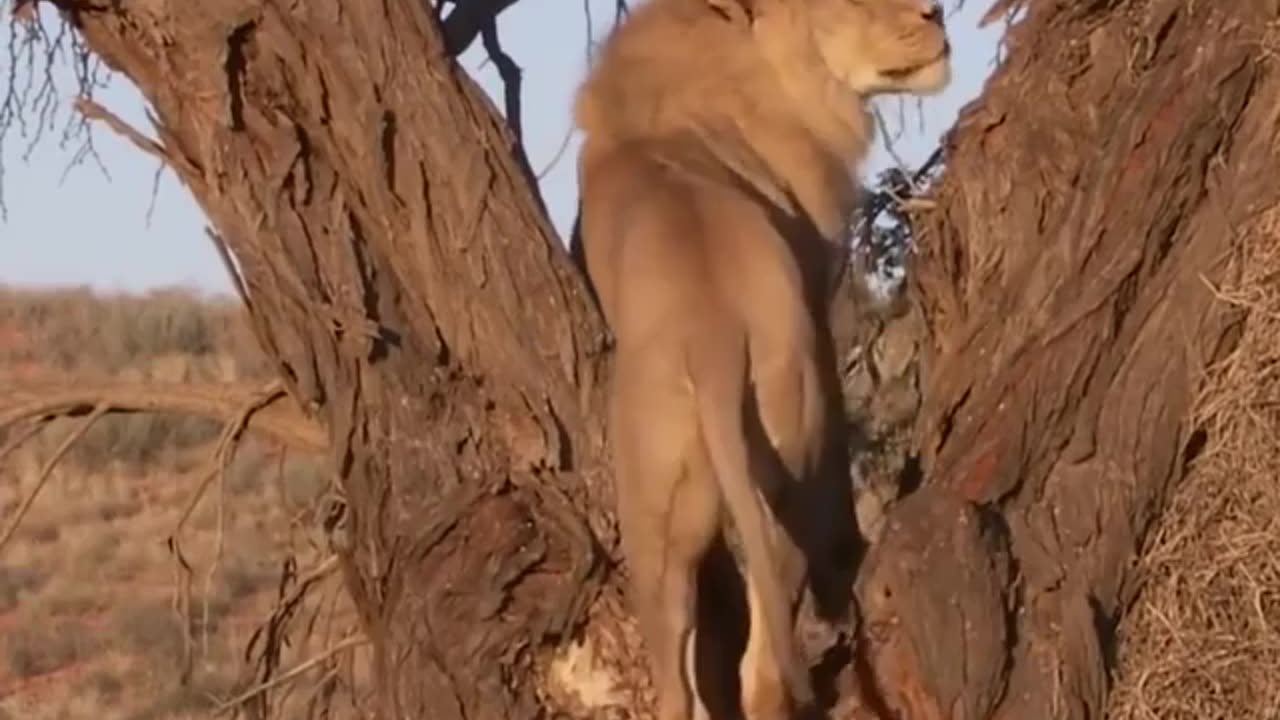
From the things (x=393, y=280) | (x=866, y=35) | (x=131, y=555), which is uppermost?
(x=866, y=35)

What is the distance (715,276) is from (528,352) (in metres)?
0.36

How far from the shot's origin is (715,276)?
5137mm

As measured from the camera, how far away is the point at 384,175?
5.20 m

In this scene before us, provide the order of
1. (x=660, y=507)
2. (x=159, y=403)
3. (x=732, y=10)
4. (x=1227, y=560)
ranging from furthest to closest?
(x=732, y=10) → (x=1227, y=560) → (x=159, y=403) → (x=660, y=507)

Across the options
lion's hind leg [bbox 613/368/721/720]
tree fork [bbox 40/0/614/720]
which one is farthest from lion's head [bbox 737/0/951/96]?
lion's hind leg [bbox 613/368/721/720]

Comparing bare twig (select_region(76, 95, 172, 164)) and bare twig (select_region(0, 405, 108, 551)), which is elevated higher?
bare twig (select_region(76, 95, 172, 164))

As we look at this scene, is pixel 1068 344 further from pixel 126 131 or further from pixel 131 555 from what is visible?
pixel 131 555

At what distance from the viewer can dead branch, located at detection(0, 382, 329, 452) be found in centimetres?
571

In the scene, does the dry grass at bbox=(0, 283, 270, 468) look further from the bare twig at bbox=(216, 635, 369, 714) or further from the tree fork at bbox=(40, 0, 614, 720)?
the tree fork at bbox=(40, 0, 614, 720)

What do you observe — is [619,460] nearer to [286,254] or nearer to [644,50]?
[286,254]

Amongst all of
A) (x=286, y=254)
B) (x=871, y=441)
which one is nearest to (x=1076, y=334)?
(x=286, y=254)

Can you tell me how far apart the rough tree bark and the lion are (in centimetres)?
12

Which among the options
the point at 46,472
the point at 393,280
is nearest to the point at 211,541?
the point at 46,472

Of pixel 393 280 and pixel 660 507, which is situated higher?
pixel 393 280
